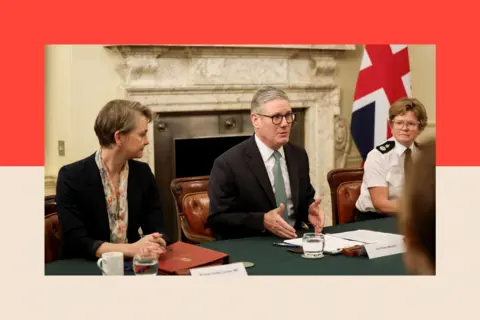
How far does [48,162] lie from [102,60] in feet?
3.01

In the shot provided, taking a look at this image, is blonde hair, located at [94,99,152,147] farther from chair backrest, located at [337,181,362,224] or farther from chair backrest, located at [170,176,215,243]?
chair backrest, located at [337,181,362,224]

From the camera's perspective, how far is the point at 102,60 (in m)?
3.85

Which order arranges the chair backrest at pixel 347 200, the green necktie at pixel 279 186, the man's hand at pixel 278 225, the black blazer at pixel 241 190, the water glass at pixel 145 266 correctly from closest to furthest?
the water glass at pixel 145 266 → the man's hand at pixel 278 225 → the black blazer at pixel 241 190 → the green necktie at pixel 279 186 → the chair backrest at pixel 347 200

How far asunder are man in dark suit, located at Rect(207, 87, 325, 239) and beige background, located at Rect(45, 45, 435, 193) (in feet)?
2.94

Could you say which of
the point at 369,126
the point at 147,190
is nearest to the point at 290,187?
the point at 147,190

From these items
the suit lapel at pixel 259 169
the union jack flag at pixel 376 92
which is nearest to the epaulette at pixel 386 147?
the suit lapel at pixel 259 169

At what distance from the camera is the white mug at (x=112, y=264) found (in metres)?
1.85

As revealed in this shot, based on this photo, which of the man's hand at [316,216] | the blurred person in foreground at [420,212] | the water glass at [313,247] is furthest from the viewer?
the man's hand at [316,216]

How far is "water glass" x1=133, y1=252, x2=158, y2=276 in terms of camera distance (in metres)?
1.82

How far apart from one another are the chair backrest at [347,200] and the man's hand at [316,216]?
698 mm

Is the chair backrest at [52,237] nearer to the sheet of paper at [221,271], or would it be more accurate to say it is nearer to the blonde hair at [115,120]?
the blonde hair at [115,120]

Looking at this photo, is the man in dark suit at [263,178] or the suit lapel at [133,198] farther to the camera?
the man in dark suit at [263,178]

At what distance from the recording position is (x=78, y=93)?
364 centimetres

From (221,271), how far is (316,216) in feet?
2.38
